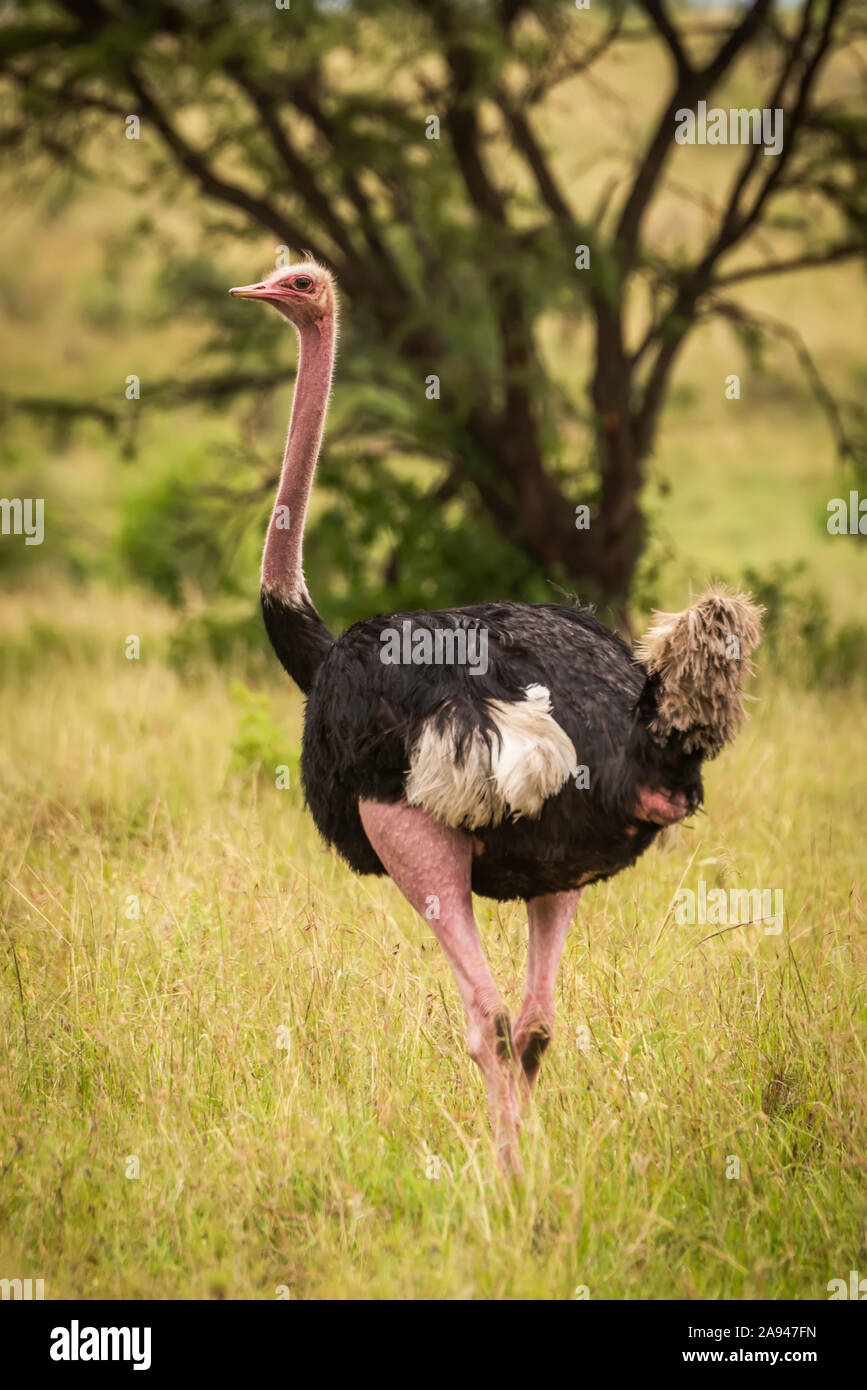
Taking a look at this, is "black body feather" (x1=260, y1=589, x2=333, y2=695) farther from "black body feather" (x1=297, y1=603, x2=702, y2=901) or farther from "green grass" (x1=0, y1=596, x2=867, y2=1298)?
"green grass" (x1=0, y1=596, x2=867, y2=1298)

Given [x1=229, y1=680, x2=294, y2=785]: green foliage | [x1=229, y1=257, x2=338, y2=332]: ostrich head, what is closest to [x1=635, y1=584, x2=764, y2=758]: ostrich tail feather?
[x1=229, y1=257, x2=338, y2=332]: ostrich head

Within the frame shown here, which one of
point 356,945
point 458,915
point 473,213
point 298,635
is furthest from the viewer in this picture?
point 473,213

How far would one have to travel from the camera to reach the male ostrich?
3.28 meters

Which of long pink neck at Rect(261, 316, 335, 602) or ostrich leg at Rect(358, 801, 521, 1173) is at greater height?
long pink neck at Rect(261, 316, 335, 602)

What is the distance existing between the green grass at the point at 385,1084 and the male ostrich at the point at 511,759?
290mm

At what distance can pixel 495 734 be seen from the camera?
11.2 ft

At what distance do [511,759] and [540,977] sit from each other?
711 millimetres

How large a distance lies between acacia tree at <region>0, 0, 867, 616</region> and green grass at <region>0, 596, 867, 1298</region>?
3.67 m

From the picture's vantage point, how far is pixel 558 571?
30.0 ft

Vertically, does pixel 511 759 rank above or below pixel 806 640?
below

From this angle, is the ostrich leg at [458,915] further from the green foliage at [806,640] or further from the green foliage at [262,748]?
the green foliage at [806,640]

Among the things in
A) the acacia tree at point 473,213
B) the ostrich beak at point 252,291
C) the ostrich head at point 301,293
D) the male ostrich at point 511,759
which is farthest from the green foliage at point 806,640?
the male ostrich at point 511,759

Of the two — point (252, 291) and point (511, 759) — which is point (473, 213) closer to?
point (252, 291)

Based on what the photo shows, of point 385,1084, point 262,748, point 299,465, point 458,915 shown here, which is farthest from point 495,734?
point 262,748
